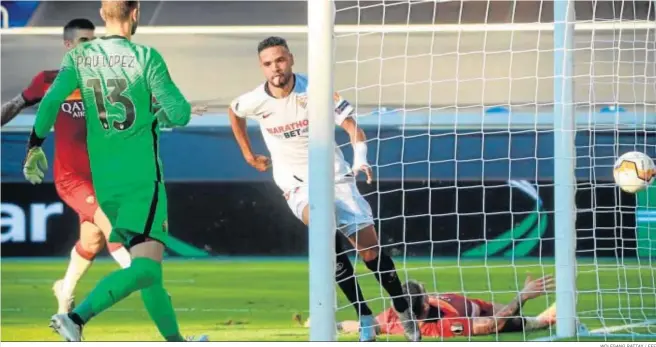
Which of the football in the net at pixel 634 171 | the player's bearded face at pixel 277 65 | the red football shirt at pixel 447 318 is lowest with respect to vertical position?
the red football shirt at pixel 447 318

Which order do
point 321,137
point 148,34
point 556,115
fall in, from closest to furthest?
1. point 321,137
2. point 556,115
3. point 148,34

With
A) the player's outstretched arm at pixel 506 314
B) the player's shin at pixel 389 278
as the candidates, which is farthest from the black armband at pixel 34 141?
the player's outstretched arm at pixel 506 314

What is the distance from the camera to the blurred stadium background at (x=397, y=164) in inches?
211

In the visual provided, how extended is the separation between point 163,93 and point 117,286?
0.75m

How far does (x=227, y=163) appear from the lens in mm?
5531

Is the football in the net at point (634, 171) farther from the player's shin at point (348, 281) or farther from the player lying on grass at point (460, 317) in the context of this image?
the player's shin at point (348, 281)

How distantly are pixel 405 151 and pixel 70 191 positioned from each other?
5.09 feet

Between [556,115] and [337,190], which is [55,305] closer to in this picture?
[337,190]

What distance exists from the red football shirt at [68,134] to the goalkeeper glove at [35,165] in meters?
0.07

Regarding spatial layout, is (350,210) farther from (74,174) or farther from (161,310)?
(74,174)

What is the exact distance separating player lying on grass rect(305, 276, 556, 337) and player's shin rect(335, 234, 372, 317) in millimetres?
88

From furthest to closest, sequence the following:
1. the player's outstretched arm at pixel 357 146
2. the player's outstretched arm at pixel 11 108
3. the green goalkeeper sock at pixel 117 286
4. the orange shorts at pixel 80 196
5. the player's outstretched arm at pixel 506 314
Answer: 1. the player's outstretched arm at pixel 11 108
2. the orange shorts at pixel 80 196
3. the player's outstretched arm at pixel 506 314
4. the player's outstretched arm at pixel 357 146
5. the green goalkeeper sock at pixel 117 286

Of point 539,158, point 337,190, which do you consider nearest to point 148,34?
point 337,190

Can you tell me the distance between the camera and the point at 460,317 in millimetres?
4875
